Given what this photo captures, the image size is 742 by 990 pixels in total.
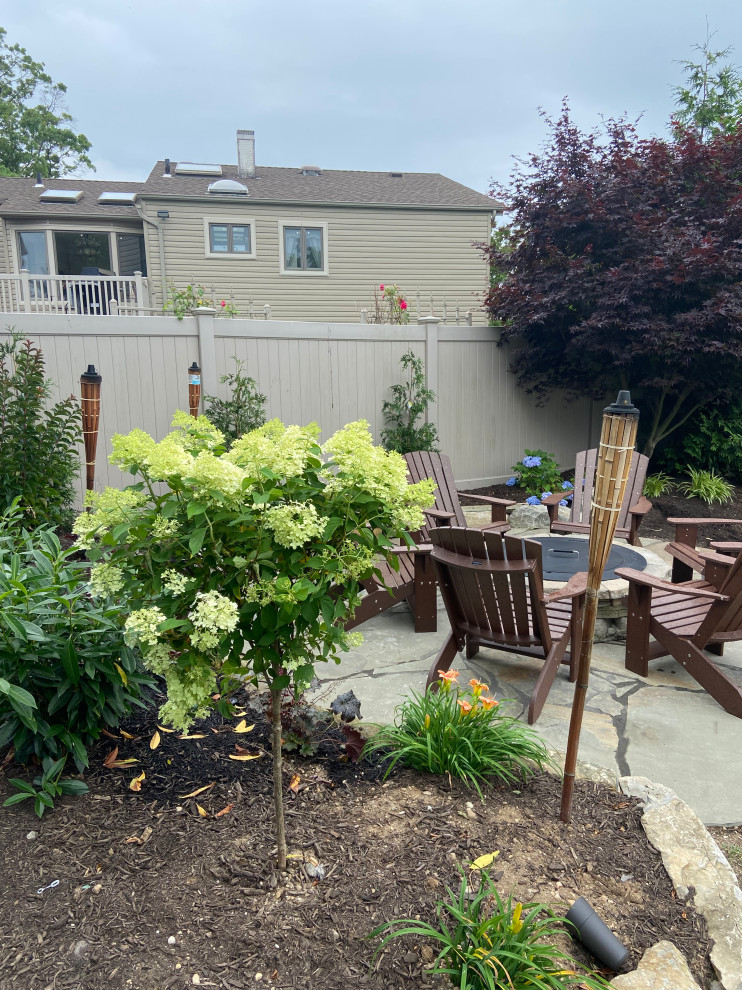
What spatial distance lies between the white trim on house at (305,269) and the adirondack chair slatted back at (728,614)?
43.1ft

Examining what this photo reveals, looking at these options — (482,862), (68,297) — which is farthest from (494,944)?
(68,297)

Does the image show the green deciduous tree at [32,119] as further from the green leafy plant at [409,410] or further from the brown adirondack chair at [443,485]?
the brown adirondack chair at [443,485]

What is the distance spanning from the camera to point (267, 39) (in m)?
11.9

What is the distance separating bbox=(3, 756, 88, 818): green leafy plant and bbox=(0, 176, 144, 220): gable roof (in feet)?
50.2

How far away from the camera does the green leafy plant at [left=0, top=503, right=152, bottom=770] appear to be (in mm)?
2064

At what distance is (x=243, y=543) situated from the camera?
159 cm

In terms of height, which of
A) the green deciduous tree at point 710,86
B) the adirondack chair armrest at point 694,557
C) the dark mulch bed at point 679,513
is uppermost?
the green deciduous tree at point 710,86

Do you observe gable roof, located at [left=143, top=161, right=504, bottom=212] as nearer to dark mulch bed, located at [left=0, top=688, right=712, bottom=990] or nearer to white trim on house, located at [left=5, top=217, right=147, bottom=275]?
white trim on house, located at [left=5, top=217, right=147, bottom=275]

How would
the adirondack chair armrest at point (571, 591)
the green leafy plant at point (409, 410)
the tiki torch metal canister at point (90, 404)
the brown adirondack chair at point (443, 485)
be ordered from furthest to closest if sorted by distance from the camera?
1. the green leafy plant at point (409, 410)
2. the brown adirondack chair at point (443, 485)
3. the tiki torch metal canister at point (90, 404)
4. the adirondack chair armrest at point (571, 591)

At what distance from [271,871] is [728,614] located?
259 cm

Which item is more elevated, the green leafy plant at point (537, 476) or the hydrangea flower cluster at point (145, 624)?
the hydrangea flower cluster at point (145, 624)

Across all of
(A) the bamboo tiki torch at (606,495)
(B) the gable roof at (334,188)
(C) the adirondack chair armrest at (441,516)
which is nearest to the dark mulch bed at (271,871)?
(A) the bamboo tiki torch at (606,495)

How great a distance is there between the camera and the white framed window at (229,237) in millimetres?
14531

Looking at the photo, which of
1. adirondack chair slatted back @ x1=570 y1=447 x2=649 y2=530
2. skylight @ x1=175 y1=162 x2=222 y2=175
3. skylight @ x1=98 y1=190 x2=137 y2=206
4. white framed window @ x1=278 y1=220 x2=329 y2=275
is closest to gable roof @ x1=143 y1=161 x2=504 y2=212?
skylight @ x1=175 y1=162 x2=222 y2=175
